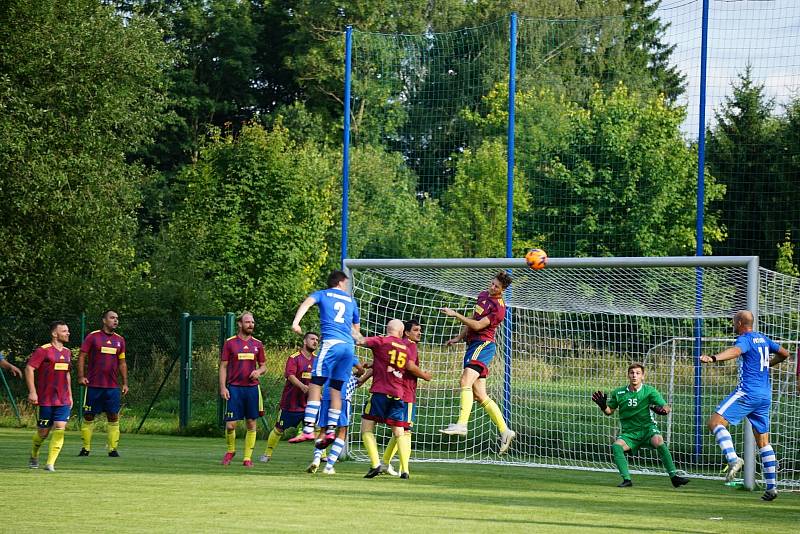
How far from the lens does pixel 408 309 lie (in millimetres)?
22172

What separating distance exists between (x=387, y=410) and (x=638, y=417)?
3216 mm

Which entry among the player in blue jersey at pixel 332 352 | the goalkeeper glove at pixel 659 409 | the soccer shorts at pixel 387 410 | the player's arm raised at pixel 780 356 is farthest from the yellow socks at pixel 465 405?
the player's arm raised at pixel 780 356

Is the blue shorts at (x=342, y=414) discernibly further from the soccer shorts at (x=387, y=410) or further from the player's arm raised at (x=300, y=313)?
the player's arm raised at (x=300, y=313)

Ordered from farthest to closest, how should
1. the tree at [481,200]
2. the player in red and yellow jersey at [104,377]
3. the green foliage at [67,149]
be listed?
1. the green foliage at [67,149]
2. the tree at [481,200]
3. the player in red and yellow jersey at [104,377]

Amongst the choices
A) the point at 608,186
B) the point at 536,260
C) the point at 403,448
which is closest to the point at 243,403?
the point at 403,448

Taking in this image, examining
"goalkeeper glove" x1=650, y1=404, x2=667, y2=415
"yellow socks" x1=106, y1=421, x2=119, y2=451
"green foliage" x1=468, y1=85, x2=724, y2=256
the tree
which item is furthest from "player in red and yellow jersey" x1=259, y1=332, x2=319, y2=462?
the tree

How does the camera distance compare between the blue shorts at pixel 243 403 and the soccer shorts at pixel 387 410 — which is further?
the blue shorts at pixel 243 403

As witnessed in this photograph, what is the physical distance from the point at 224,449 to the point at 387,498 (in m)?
8.17

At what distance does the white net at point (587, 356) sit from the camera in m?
16.4

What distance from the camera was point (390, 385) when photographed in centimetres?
1355

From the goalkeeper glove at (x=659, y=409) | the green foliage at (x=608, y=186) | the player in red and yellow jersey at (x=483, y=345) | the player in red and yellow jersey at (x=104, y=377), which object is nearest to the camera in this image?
the goalkeeper glove at (x=659, y=409)

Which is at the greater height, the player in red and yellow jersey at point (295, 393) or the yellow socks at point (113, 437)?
the player in red and yellow jersey at point (295, 393)

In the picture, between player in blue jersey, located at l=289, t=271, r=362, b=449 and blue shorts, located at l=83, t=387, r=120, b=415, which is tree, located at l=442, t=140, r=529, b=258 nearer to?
blue shorts, located at l=83, t=387, r=120, b=415

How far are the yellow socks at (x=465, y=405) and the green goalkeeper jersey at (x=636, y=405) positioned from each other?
1831mm
